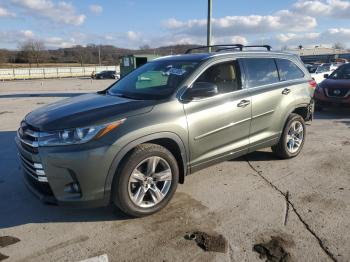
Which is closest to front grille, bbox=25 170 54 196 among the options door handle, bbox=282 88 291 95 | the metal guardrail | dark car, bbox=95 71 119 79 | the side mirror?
the side mirror

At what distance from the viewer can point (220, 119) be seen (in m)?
4.33

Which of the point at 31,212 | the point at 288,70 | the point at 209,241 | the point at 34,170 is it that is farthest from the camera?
the point at 288,70

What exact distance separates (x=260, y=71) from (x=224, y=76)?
78cm

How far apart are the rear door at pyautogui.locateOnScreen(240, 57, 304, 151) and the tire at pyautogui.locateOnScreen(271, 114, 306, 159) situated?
18 centimetres

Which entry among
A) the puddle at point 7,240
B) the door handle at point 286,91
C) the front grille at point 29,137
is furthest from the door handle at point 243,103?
the puddle at point 7,240

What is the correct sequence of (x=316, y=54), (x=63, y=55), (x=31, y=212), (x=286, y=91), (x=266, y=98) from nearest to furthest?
(x=31, y=212), (x=266, y=98), (x=286, y=91), (x=316, y=54), (x=63, y=55)

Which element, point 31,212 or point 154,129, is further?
point 31,212

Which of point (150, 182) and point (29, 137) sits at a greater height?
point (29, 137)

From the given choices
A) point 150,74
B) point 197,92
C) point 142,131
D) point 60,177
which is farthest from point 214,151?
point 60,177

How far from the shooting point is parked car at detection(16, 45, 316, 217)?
11.1 feet

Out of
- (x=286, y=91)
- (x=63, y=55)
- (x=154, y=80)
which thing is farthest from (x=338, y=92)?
(x=63, y=55)

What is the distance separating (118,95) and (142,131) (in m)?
1.09

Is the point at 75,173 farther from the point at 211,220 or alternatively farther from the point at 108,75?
the point at 108,75

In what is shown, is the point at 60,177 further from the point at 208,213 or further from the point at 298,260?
the point at 298,260
